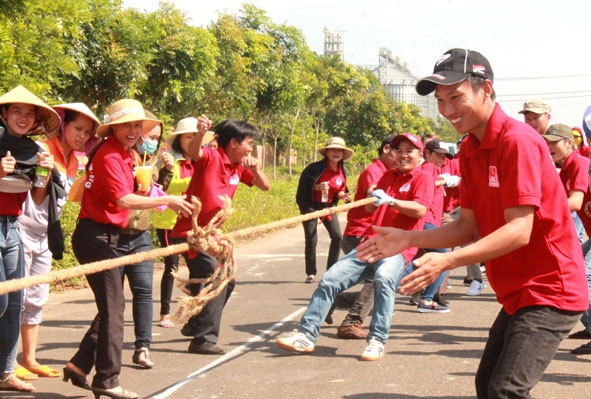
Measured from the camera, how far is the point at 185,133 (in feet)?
27.5

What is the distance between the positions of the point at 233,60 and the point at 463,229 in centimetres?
2305

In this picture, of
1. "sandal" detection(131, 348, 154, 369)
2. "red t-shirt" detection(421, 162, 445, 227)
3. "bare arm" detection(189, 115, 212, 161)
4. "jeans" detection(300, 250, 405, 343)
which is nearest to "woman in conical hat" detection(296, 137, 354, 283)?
"red t-shirt" detection(421, 162, 445, 227)

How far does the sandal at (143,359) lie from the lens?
22.4 feet

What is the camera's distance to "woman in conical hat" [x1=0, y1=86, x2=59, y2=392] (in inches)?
215

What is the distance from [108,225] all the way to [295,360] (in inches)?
88.2

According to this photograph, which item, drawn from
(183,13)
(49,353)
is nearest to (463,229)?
(49,353)

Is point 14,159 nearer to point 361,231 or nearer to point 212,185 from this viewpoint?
point 212,185

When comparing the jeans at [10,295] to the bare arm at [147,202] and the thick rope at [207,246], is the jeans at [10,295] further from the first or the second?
the thick rope at [207,246]

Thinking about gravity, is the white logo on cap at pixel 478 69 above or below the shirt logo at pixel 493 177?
above

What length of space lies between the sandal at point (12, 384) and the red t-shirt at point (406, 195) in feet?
11.0

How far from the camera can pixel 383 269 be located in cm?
744

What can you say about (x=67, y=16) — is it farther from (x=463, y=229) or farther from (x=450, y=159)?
(x=463, y=229)

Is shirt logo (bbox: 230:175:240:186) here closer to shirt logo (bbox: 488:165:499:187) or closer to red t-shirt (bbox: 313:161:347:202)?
shirt logo (bbox: 488:165:499:187)

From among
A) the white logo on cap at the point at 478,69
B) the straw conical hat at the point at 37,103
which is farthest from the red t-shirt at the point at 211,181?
the white logo on cap at the point at 478,69
